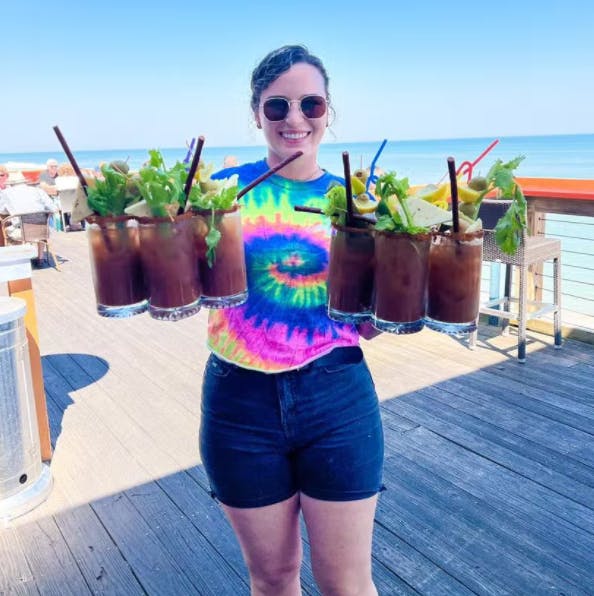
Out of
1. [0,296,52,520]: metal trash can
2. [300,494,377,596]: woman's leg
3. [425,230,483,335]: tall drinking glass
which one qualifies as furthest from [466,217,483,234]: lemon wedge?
[0,296,52,520]: metal trash can

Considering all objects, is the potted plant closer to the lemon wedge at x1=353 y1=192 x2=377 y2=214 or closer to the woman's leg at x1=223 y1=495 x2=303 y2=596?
the lemon wedge at x1=353 y1=192 x2=377 y2=214

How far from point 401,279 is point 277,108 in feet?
1.73

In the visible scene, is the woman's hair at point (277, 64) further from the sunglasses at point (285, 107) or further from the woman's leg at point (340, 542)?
the woman's leg at point (340, 542)

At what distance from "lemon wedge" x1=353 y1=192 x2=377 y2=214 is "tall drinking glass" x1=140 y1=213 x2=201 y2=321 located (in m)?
0.35

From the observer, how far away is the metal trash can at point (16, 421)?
2436 mm

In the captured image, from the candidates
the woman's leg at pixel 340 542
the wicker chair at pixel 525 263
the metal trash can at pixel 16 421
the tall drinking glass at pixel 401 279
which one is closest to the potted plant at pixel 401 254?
the tall drinking glass at pixel 401 279

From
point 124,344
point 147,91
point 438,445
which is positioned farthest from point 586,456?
point 147,91

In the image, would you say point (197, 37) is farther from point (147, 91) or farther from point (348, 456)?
point (348, 456)

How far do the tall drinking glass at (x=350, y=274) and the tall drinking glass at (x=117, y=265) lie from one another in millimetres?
416

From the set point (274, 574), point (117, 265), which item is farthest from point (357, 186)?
point (274, 574)

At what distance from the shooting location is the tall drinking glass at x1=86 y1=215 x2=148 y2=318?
3.91 feet

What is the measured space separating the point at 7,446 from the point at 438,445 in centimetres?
205

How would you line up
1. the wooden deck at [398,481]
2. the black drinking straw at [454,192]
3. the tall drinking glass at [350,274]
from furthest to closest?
the wooden deck at [398,481] < the tall drinking glass at [350,274] < the black drinking straw at [454,192]

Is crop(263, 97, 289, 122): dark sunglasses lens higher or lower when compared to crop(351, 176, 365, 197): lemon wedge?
higher
